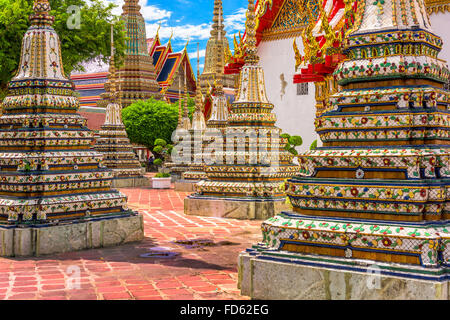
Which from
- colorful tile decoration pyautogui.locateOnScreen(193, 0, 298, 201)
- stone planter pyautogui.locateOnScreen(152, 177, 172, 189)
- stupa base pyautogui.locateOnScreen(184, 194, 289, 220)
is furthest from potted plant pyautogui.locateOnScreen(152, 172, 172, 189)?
stupa base pyautogui.locateOnScreen(184, 194, 289, 220)

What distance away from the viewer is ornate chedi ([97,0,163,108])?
128ft

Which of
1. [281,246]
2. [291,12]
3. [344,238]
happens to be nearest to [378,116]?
[344,238]

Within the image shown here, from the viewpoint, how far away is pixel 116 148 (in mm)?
20938

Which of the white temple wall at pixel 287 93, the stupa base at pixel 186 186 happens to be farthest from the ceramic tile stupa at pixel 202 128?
the white temple wall at pixel 287 93

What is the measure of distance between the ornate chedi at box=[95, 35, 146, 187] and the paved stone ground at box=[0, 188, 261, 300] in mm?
11693

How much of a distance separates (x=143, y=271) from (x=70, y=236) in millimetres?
1809

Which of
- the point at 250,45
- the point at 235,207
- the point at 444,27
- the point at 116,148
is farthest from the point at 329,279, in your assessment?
the point at 116,148

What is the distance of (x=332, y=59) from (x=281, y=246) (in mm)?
6814

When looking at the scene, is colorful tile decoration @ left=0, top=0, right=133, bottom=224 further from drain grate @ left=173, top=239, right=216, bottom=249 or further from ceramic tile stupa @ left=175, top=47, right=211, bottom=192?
ceramic tile stupa @ left=175, top=47, right=211, bottom=192

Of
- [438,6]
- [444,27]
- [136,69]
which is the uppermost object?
[136,69]

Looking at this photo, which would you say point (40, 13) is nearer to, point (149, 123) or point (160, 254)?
point (160, 254)

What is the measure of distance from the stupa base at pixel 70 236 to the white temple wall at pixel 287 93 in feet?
41.7

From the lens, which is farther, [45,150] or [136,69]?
[136,69]
